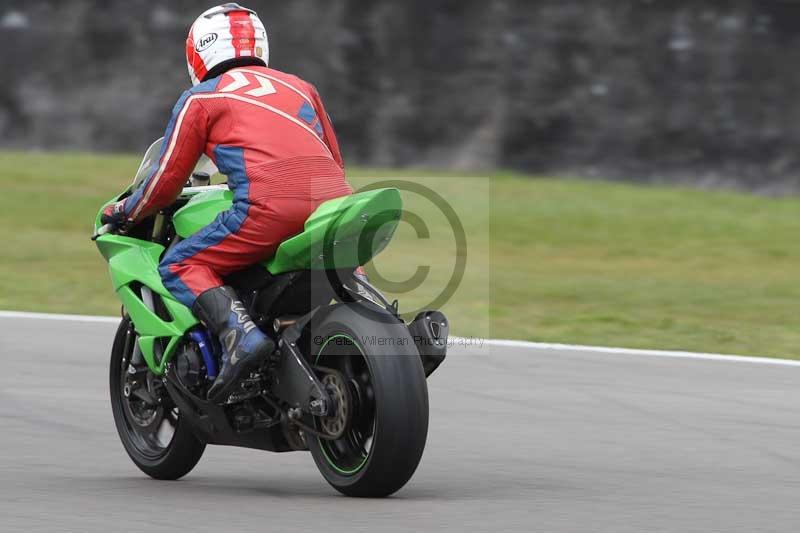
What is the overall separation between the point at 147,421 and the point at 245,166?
1.29 m

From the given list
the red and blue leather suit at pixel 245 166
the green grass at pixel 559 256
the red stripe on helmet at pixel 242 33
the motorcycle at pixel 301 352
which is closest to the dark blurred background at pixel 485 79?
the green grass at pixel 559 256

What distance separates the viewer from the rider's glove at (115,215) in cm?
637

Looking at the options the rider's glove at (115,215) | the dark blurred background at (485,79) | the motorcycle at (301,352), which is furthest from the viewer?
the dark blurred background at (485,79)

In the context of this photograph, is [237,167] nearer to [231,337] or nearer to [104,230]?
[231,337]

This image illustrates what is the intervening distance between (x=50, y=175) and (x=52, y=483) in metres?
11.6

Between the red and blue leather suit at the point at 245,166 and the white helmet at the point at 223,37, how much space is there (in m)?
0.08

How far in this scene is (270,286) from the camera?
6.05m

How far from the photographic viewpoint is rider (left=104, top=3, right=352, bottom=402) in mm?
5910

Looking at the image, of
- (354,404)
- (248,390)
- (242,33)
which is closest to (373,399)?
(354,404)

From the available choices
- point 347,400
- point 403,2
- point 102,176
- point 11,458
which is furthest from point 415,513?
point 102,176

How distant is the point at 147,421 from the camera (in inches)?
262

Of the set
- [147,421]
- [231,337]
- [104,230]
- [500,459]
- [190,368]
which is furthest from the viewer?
[500,459]

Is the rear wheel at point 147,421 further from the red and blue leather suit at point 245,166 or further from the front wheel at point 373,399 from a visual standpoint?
the front wheel at point 373,399

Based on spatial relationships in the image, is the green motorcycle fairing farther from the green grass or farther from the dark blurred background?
the dark blurred background
